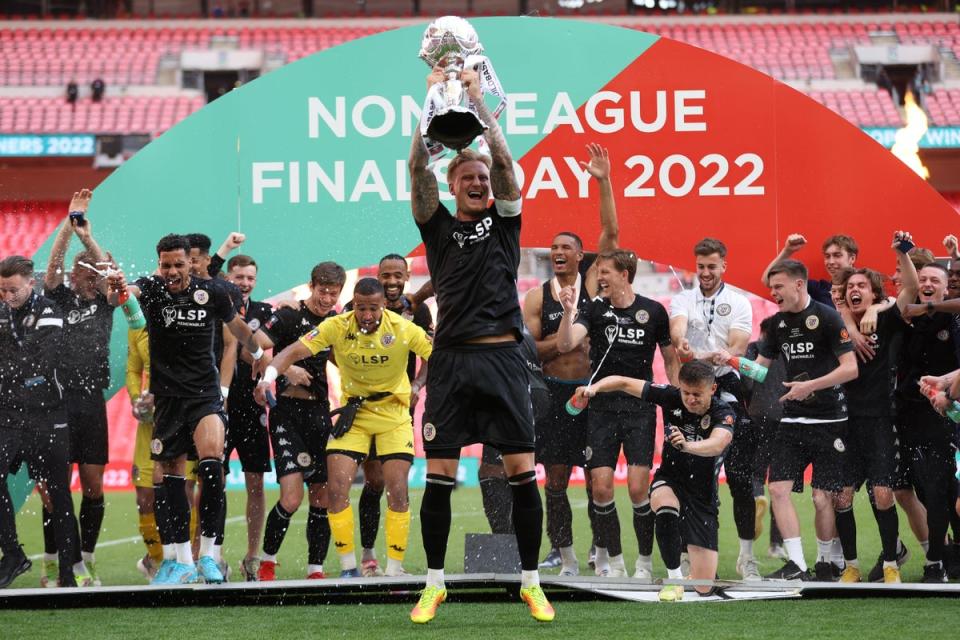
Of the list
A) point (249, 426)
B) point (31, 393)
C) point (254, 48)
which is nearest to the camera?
point (31, 393)

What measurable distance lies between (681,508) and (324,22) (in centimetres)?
2381

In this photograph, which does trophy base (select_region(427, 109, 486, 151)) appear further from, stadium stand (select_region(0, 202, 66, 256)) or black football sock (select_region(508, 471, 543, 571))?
stadium stand (select_region(0, 202, 66, 256))

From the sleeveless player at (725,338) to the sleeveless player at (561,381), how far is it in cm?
60

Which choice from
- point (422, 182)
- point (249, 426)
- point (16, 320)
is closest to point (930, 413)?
point (422, 182)

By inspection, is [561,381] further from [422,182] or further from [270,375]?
[422,182]

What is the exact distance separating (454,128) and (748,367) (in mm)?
2564

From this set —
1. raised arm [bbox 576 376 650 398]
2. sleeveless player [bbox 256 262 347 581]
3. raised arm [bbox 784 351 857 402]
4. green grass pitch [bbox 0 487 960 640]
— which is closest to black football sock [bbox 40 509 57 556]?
sleeveless player [bbox 256 262 347 581]

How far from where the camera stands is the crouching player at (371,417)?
24.1ft

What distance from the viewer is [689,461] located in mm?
6762

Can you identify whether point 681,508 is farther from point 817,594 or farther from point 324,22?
point 324,22

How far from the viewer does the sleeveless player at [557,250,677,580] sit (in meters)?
7.61

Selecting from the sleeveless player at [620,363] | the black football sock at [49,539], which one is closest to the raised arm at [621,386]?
the sleeveless player at [620,363]

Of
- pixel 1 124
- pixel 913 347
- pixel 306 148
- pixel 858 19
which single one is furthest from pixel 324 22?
pixel 913 347

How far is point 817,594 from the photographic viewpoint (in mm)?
6391
